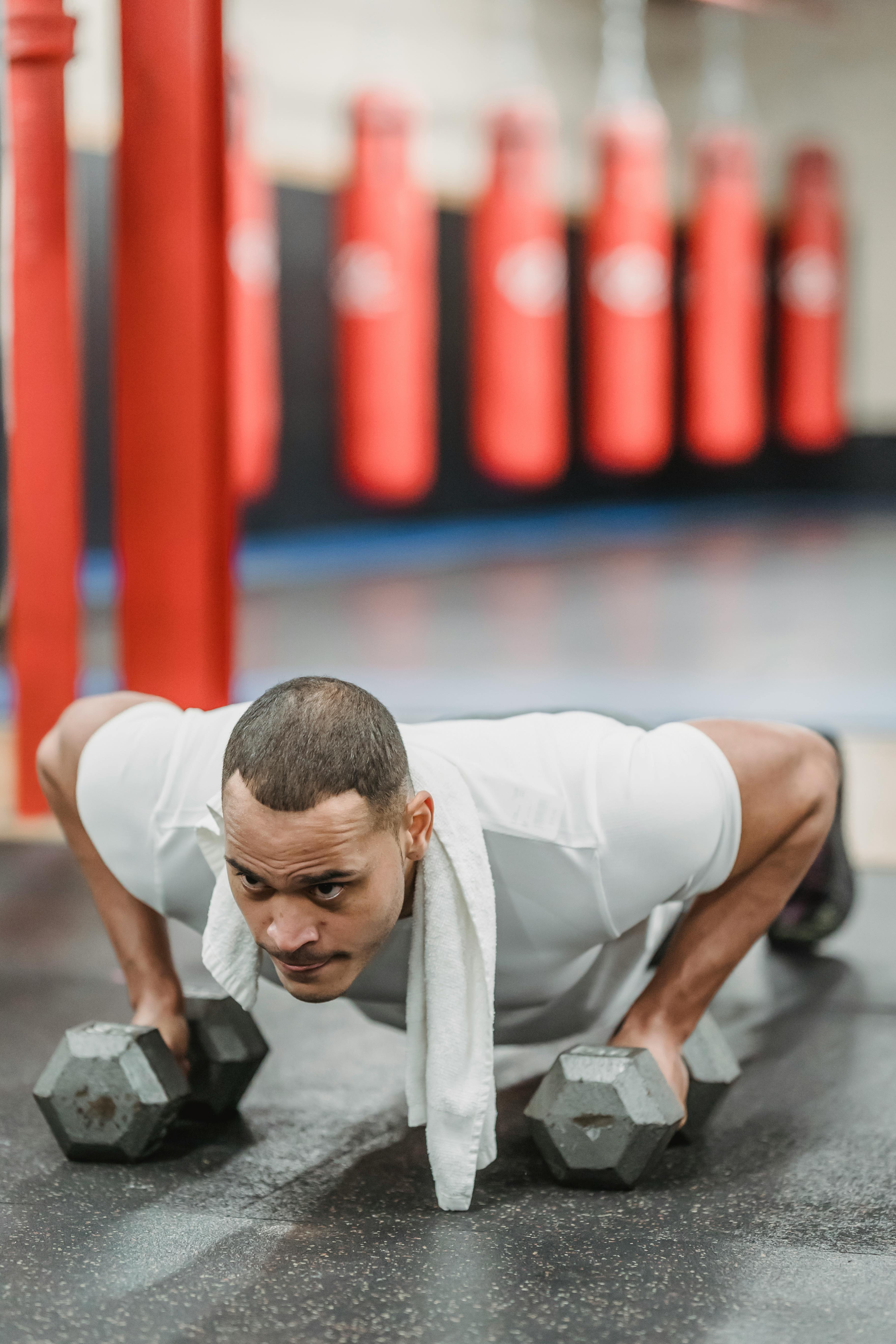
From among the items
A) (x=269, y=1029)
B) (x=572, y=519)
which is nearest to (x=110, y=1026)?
(x=269, y=1029)

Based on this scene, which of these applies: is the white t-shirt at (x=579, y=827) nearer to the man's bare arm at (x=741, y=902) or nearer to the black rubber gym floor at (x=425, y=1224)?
the man's bare arm at (x=741, y=902)

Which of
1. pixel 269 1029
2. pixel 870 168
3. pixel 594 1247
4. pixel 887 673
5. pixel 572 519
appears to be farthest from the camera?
pixel 870 168

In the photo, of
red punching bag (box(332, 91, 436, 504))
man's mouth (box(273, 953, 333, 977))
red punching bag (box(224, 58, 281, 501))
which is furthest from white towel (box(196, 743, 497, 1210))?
red punching bag (box(332, 91, 436, 504))

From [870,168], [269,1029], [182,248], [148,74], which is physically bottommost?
[269,1029]

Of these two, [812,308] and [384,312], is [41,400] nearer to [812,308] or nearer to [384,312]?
[384,312]

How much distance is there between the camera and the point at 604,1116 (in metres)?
1.37

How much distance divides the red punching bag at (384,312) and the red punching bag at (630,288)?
1.03 metres

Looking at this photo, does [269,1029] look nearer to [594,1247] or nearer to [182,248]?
[594,1247]

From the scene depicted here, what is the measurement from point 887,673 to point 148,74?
8.05 feet

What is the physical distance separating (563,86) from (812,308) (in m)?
2.15

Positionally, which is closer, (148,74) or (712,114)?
(148,74)

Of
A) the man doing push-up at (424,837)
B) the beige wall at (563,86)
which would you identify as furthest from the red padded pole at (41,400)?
the beige wall at (563,86)

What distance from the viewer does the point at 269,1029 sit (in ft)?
6.12

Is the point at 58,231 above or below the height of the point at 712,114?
below
